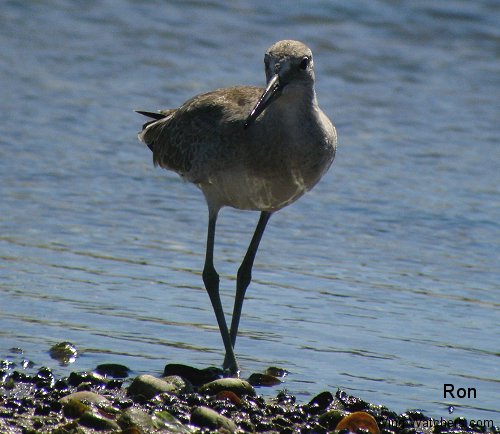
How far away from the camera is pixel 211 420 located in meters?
5.91

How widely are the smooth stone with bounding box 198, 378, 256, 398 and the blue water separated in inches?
12.1

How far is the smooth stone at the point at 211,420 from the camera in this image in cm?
589

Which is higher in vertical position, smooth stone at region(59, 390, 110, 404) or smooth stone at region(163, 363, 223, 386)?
smooth stone at region(163, 363, 223, 386)

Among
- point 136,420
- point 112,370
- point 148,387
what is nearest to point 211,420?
point 136,420

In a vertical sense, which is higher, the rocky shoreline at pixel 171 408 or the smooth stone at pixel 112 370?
the smooth stone at pixel 112 370

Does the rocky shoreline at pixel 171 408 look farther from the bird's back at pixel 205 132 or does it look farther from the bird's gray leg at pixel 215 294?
the bird's back at pixel 205 132

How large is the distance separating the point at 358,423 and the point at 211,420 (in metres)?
0.71

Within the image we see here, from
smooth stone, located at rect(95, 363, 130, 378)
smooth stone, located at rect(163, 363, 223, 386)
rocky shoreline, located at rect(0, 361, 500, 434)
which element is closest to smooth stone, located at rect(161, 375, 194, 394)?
rocky shoreline, located at rect(0, 361, 500, 434)

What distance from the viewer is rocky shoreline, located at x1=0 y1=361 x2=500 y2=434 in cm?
580

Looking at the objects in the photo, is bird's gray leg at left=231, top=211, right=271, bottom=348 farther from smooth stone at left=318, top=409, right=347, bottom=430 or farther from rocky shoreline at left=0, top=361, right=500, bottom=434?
smooth stone at left=318, top=409, right=347, bottom=430

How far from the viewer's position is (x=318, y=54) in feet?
48.0

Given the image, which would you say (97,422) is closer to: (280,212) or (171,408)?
(171,408)

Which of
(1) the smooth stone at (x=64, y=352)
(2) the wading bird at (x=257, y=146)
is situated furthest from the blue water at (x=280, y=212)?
(2) the wading bird at (x=257, y=146)

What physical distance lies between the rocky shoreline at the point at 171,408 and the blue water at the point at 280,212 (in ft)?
0.80
